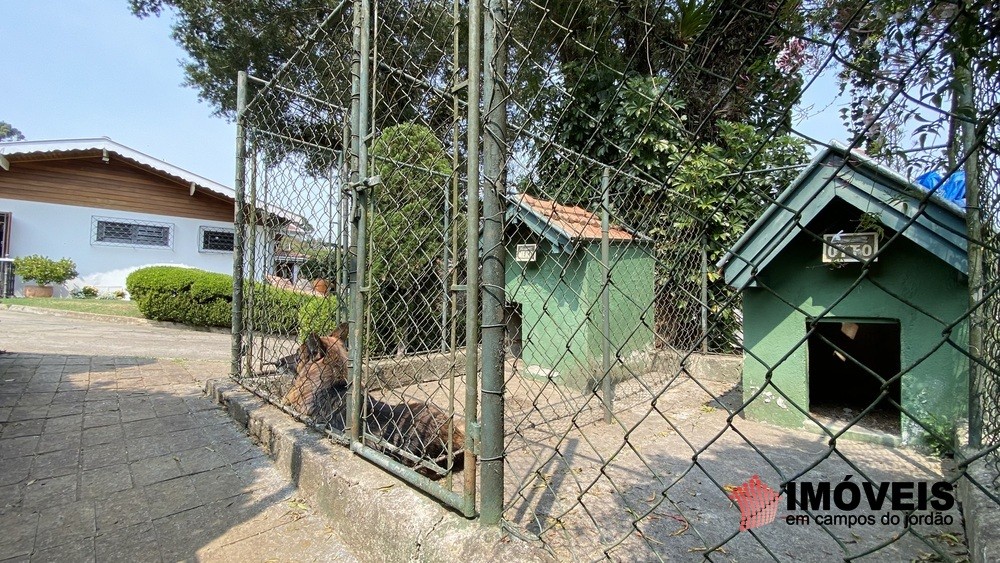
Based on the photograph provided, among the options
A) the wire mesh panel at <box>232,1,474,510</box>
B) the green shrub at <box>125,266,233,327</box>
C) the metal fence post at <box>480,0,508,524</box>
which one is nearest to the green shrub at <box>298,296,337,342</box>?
the wire mesh panel at <box>232,1,474,510</box>

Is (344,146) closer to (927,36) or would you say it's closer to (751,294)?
(927,36)

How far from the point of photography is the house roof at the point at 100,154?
427 inches

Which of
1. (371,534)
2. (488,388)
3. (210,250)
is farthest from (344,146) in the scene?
(210,250)

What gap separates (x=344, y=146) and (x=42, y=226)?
1471 centimetres

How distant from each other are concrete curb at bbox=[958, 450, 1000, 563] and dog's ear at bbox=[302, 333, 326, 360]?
9.82 feet

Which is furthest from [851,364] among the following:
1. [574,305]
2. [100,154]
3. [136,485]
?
[100,154]

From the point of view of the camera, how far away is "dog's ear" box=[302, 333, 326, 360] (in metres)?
2.90

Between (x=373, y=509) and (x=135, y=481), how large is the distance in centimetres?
152

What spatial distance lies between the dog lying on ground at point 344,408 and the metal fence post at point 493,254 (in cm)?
79

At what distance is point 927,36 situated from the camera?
82 cm

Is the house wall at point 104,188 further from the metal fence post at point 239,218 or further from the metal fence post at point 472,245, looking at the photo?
the metal fence post at point 472,245

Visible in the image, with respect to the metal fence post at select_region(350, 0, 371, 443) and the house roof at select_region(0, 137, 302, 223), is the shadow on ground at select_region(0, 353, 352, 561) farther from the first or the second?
the house roof at select_region(0, 137, 302, 223)

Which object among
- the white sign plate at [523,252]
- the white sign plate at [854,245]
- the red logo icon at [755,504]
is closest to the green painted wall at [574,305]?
the white sign plate at [523,252]

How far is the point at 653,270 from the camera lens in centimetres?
540
